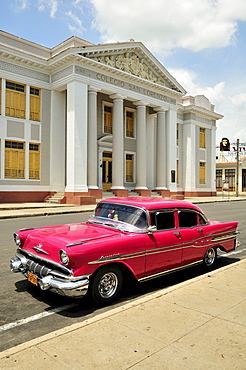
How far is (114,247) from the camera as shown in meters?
4.73

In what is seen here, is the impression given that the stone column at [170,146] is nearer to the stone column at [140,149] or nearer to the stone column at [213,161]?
the stone column at [140,149]

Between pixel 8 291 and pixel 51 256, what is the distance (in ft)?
3.94

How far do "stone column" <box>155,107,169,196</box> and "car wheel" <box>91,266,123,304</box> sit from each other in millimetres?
26576

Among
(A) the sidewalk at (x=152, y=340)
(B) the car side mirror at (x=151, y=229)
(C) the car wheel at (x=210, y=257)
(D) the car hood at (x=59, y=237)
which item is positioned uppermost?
(B) the car side mirror at (x=151, y=229)

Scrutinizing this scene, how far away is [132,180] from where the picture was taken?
3188 centimetres

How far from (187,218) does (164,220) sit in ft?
2.36

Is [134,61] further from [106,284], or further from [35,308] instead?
[35,308]

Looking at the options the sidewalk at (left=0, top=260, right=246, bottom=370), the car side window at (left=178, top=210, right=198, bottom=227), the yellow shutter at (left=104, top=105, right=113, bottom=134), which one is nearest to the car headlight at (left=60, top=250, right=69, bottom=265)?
the sidewalk at (left=0, top=260, right=246, bottom=370)

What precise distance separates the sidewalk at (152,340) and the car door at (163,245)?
29.5 inches

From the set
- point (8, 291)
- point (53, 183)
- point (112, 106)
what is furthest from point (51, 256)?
point (112, 106)

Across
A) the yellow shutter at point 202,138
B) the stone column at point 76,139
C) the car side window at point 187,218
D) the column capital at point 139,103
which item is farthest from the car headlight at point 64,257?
the yellow shutter at point 202,138

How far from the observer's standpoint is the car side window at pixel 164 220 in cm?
559

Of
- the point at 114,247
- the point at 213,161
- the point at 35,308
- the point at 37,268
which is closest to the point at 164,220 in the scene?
the point at 114,247

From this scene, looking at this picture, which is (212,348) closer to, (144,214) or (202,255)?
(144,214)
